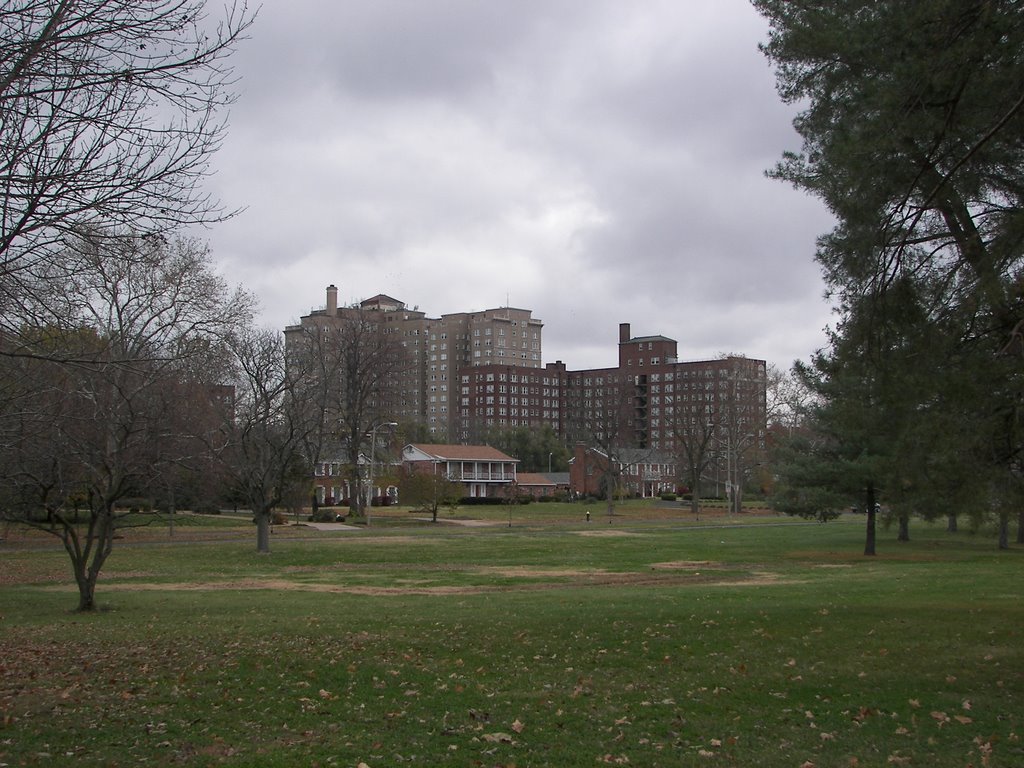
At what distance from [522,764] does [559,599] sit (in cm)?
1373

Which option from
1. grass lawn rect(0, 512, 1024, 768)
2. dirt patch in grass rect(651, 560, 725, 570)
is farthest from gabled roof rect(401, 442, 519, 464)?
grass lawn rect(0, 512, 1024, 768)

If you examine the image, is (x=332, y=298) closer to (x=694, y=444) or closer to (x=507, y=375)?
(x=507, y=375)

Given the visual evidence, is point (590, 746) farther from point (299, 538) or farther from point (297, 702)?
point (299, 538)

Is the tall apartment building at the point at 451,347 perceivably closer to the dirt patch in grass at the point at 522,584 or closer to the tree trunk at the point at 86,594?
the dirt patch in grass at the point at 522,584

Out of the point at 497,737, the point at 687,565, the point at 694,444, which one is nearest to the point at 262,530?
the point at 687,565

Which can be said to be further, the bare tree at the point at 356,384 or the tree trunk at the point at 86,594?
the bare tree at the point at 356,384

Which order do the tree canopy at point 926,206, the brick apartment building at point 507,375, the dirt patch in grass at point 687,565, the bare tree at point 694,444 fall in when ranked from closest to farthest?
1. the tree canopy at point 926,206
2. the dirt patch in grass at point 687,565
3. the bare tree at point 694,444
4. the brick apartment building at point 507,375

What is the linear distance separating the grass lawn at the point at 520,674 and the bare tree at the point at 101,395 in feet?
7.52

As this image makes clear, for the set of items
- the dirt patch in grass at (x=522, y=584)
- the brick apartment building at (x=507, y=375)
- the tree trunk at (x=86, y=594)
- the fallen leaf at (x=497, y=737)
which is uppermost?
the brick apartment building at (x=507, y=375)

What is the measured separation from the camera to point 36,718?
8789 mm

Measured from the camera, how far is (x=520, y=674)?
11164 mm

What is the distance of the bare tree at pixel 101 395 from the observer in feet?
34.2

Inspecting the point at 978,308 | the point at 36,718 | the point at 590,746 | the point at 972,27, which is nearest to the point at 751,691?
the point at 590,746

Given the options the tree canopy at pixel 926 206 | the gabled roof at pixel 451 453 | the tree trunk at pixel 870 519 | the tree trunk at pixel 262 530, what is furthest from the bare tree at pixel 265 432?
the gabled roof at pixel 451 453
